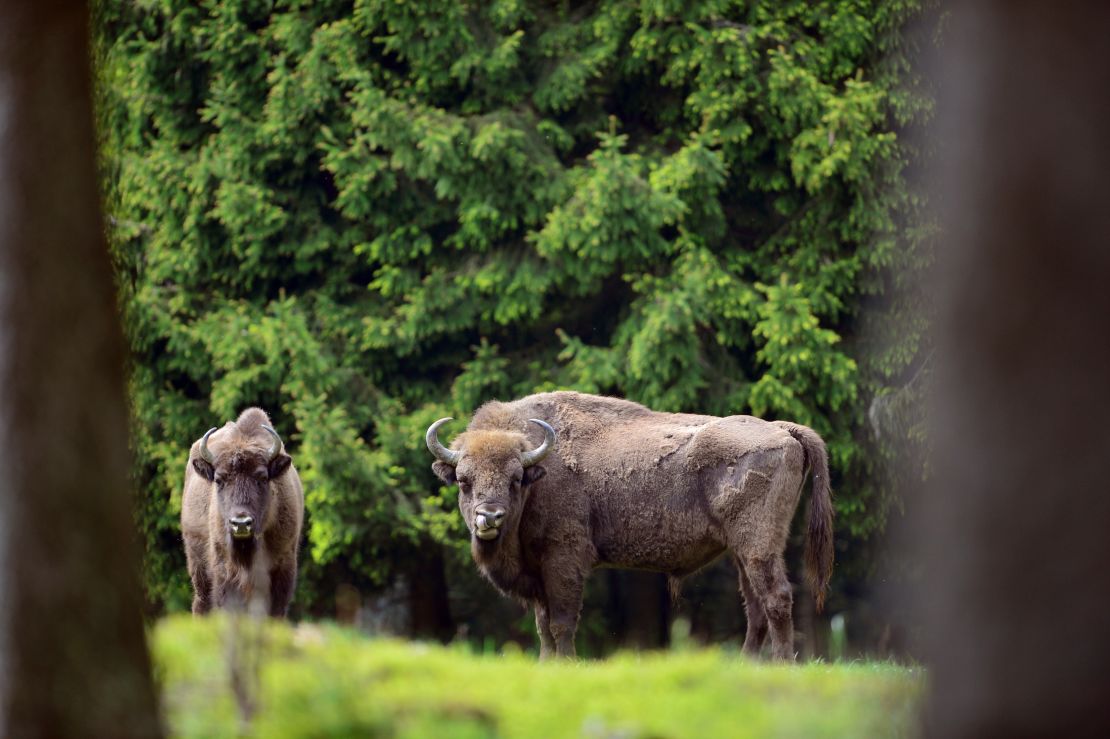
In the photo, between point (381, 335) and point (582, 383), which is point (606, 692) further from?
point (381, 335)

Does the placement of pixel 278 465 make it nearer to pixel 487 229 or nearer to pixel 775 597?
pixel 775 597

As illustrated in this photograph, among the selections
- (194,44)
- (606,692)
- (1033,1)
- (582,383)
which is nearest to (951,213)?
(1033,1)

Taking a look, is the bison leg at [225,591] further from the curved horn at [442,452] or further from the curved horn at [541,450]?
the curved horn at [541,450]

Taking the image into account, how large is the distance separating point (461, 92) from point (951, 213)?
15.9 metres

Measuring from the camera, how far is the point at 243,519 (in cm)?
1097

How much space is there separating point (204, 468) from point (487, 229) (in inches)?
289

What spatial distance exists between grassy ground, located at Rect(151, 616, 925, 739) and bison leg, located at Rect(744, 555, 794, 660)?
485cm

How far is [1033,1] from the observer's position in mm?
3936

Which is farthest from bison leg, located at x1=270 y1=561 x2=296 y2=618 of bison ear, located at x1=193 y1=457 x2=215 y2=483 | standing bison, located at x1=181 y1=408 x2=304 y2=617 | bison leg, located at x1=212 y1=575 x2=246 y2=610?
bison ear, located at x1=193 y1=457 x2=215 y2=483

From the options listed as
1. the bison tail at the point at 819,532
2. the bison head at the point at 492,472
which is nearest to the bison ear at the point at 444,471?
the bison head at the point at 492,472

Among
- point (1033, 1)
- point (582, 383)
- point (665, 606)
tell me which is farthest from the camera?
point (665, 606)

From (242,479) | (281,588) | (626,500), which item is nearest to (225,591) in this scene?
(281,588)

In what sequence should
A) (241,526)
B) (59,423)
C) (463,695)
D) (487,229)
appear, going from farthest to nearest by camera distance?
(487,229) < (241,526) < (463,695) < (59,423)

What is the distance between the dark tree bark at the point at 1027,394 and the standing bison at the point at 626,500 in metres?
7.52
